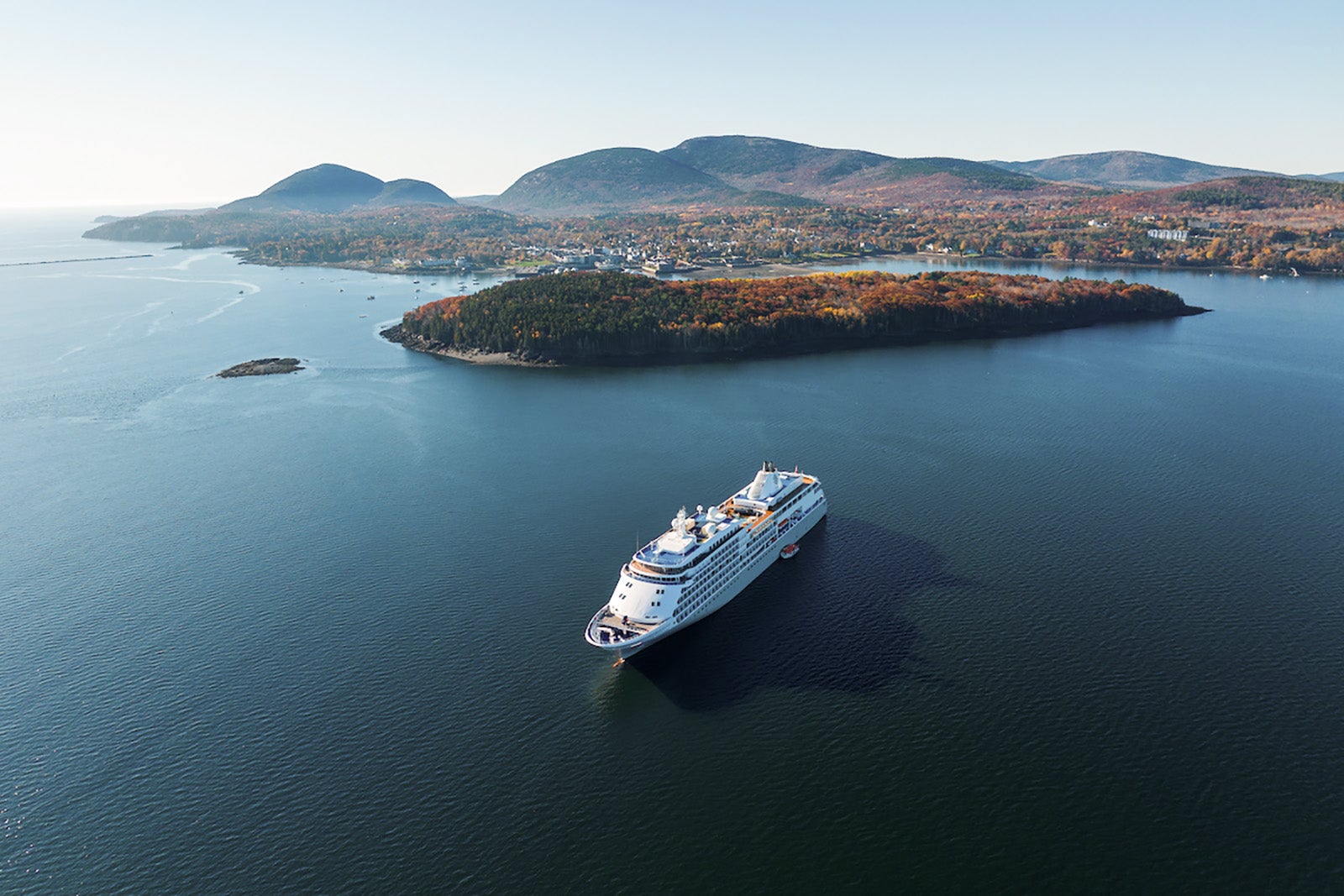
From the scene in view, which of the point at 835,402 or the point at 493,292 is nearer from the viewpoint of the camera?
the point at 835,402

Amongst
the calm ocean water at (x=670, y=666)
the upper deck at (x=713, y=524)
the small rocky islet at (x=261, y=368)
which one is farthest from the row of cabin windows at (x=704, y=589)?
the small rocky islet at (x=261, y=368)

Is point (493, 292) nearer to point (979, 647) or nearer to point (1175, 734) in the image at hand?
point (979, 647)

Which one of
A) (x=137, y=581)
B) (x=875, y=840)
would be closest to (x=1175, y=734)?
(x=875, y=840)

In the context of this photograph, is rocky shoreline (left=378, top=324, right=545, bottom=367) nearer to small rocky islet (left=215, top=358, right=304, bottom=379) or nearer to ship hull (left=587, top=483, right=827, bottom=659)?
small rocky islet (left=215, top=358, right=304, bottom=379)

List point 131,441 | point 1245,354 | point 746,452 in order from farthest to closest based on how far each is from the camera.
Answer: point 1245,354, point 131,441, point 746,452

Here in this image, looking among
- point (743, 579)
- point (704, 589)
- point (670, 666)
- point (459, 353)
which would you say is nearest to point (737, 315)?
point (459, 353)

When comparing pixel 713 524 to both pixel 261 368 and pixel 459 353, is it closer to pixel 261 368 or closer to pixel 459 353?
pixel 459 353

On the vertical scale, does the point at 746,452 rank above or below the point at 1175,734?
above
